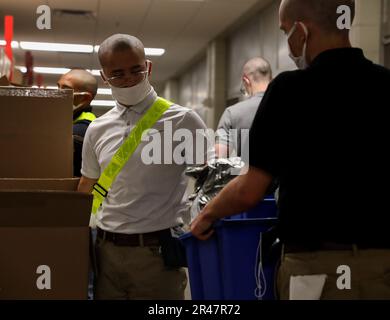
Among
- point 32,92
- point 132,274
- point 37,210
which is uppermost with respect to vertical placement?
point 32,92

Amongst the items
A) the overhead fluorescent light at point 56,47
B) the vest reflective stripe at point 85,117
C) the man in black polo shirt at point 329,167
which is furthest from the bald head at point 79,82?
the overhead fluorescent light at point 56,47

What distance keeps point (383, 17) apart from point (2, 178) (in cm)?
388

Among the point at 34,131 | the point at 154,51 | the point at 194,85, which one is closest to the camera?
the point at 34,131

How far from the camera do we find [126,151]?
2.00 m

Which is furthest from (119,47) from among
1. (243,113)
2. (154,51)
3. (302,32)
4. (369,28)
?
(154,51)

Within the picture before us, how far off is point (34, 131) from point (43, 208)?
28cm

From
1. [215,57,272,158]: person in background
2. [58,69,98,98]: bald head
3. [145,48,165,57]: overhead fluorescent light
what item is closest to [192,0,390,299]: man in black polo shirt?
[58,69,98,98]: bald head

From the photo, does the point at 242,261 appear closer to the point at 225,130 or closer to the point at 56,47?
the point at 225,130

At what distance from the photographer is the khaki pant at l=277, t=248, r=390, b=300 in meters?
1.38

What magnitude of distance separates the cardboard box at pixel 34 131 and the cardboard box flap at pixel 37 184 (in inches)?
2.8

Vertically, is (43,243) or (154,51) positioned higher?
(154,51)

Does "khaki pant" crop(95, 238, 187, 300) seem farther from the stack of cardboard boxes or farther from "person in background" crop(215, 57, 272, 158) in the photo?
"person in background" crop(215, 57, 272, 158)

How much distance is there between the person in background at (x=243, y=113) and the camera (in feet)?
11.4
